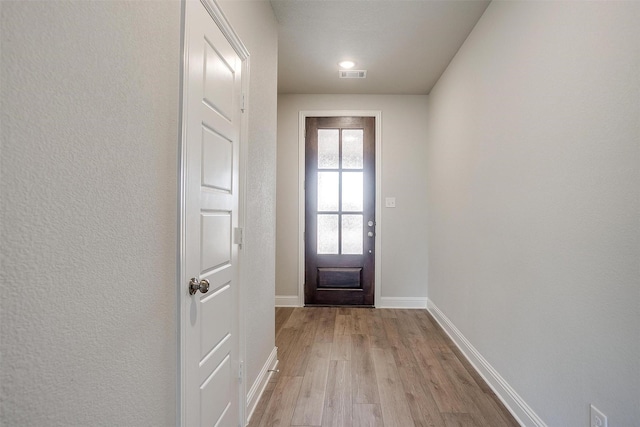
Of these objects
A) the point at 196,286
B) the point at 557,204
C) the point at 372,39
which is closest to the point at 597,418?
the point at 557,204

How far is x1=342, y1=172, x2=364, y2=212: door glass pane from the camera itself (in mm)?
4152

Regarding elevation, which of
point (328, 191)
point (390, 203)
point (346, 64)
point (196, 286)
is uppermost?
point (346, 64)

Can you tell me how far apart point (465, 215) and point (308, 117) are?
88.7 inches

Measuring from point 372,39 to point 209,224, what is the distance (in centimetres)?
225

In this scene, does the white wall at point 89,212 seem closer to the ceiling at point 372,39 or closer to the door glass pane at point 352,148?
the ceiling at point 372,39

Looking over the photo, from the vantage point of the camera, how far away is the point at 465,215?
2797mm

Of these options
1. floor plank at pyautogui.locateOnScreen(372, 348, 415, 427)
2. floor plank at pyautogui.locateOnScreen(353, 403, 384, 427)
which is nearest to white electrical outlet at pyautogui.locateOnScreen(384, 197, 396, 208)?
floor plank at pyautogui.locateOnScreen(372, 348, 415, 427)

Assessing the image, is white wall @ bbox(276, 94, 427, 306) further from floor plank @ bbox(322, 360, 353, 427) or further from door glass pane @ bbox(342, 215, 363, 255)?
floor plank @ bbox(322, 360, 353, 427)

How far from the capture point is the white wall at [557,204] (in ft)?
3.90

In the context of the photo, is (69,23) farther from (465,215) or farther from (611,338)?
(465,215)

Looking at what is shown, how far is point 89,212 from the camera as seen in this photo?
28.9 inches

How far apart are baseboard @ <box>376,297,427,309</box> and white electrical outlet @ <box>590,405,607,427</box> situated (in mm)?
2818

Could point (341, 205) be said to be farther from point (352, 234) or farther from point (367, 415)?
point (367, 415)

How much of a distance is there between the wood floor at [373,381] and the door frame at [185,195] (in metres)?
0.45
